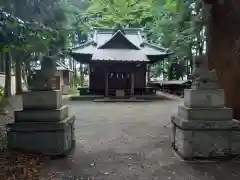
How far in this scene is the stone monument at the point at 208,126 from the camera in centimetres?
558

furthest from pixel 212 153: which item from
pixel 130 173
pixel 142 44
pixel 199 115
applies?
pixel 142 44

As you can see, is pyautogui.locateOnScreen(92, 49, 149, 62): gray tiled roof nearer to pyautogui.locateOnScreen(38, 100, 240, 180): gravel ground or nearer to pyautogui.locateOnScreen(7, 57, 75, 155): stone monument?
pyautogui.locateOnScreen(38, 100, 240, 180): gravel ground

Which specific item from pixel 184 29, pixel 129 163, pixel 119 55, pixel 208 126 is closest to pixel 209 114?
pixel 208 126

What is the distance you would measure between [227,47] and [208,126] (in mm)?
3271

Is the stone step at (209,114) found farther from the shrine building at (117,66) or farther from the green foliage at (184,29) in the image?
the shrine building at (117,66)

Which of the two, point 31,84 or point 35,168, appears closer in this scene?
point 35,168

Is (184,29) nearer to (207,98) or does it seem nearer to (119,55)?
(119,55)

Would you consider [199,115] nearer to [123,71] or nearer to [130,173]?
[130,173]

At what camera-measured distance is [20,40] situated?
4219mm

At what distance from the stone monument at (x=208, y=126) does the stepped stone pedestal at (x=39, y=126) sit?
8.11ft

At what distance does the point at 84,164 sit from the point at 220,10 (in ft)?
19.0

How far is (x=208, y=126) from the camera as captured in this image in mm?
5551

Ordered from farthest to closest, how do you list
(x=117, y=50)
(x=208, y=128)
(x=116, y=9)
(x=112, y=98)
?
(x=117, y=50) → (x=112, y=98) → (x=116, y=9) → (x=208, y=128)

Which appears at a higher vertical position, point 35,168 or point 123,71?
point 123,71
